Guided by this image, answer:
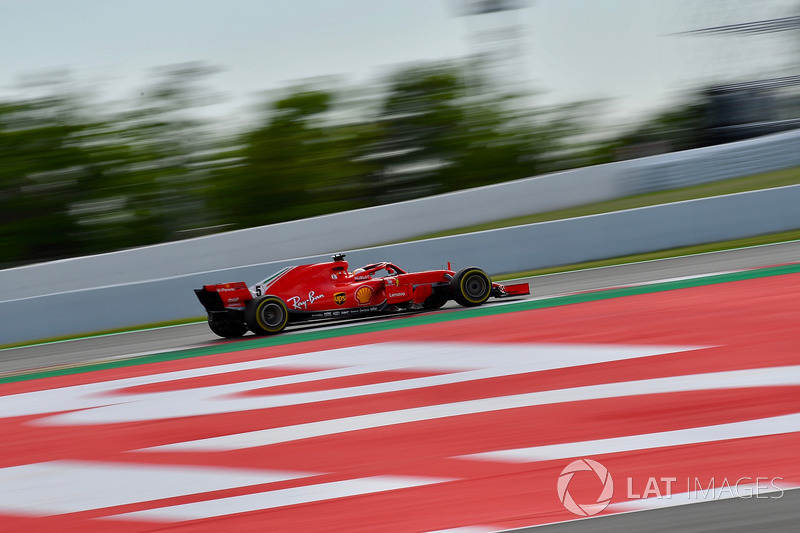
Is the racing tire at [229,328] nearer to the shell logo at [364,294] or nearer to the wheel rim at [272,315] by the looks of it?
the wheel rim at [272,315]

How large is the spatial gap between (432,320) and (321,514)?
5.58m

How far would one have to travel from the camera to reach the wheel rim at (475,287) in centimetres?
1008

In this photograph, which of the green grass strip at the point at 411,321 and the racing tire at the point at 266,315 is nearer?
the green grass strip at the point at 411,321

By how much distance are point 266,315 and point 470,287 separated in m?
2.59

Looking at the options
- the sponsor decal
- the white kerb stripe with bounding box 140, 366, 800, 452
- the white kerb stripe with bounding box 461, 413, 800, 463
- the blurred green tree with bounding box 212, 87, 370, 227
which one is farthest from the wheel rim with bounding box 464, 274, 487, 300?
the blurred green tree with bounding box 212, 87, 370, 227

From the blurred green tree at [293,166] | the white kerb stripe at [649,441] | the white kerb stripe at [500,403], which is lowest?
the white kerb stripe at [649,441]

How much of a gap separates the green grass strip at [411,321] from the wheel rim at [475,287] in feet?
0.62

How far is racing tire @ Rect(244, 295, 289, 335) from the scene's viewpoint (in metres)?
9.45

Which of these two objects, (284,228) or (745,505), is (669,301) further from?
(284,228)

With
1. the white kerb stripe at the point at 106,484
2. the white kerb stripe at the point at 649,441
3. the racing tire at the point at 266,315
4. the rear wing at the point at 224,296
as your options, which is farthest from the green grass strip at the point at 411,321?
the white kerb stripe at the point at 649,441

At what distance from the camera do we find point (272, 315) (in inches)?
378

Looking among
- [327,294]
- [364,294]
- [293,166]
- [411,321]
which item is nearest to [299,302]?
[327,294]

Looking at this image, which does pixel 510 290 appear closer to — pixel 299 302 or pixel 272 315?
pixel 299 302

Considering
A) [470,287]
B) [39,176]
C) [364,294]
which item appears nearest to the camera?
[364,294]
